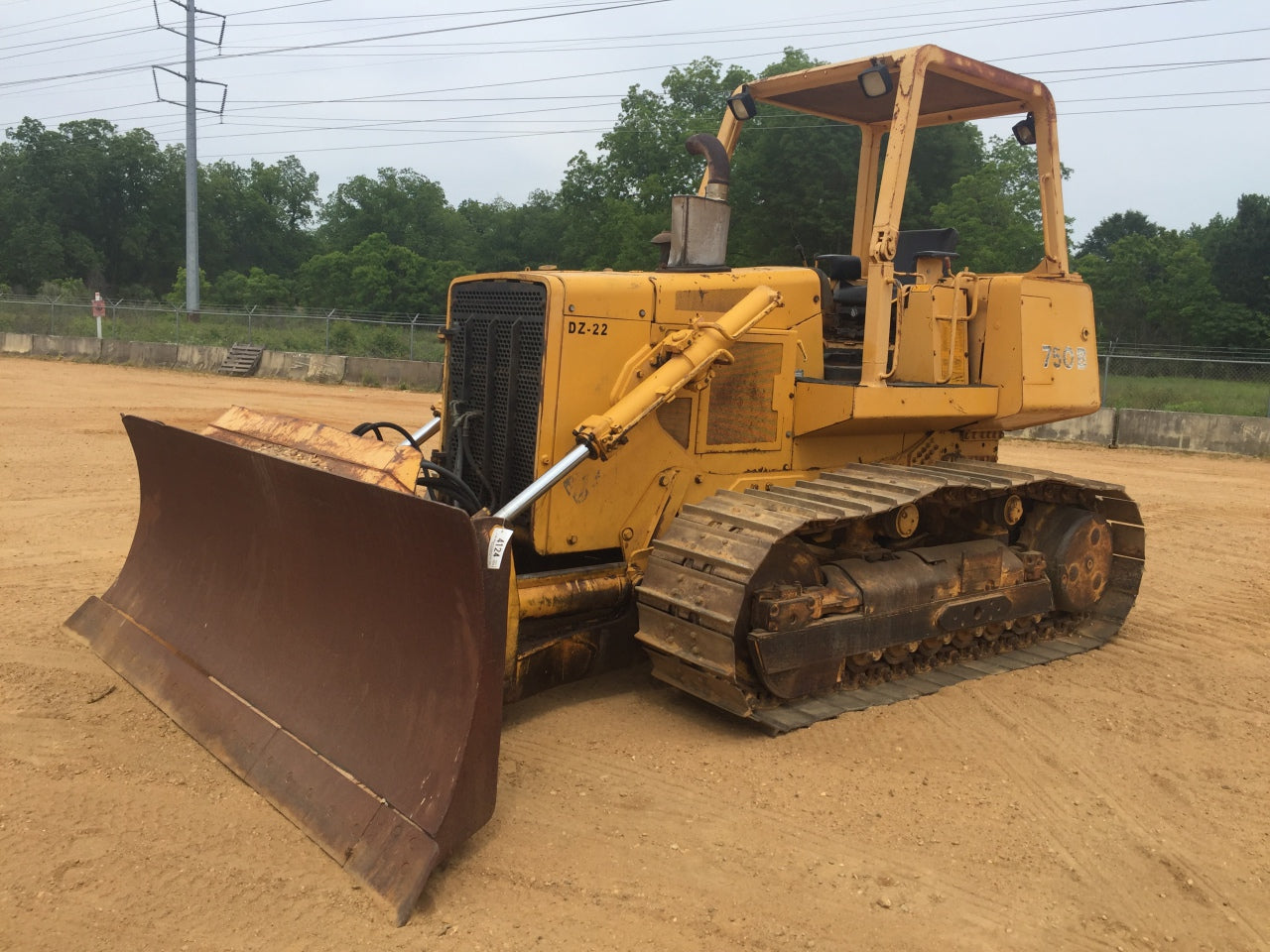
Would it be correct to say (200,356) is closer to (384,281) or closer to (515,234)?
(384,281)

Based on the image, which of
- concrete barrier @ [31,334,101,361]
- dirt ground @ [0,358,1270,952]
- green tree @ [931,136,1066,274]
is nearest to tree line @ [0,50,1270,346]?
green tree @ [931,136,1066,274]

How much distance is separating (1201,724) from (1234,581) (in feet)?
11.6

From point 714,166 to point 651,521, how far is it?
78.4 inches

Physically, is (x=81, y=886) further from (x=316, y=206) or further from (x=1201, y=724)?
(x=316, y=206)

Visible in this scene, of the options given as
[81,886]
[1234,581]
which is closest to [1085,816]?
[81,886]

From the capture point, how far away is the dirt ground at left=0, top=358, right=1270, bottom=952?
131 inches

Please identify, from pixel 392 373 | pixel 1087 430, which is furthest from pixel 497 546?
pixel 392 373

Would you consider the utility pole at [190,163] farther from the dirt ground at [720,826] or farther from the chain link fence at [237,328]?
the dirt ground at [720,826]

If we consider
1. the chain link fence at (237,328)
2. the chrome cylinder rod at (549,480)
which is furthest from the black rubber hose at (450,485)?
the chain link fence at (237,328)

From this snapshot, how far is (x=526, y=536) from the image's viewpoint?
16.5ft

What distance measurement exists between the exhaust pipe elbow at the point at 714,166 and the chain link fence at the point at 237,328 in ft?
70.3

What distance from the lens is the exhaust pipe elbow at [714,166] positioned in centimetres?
583

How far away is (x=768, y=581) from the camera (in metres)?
5.00

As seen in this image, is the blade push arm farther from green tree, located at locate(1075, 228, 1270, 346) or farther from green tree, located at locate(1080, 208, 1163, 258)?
green tree, located at locate(1080, 208, 1163, 258)
